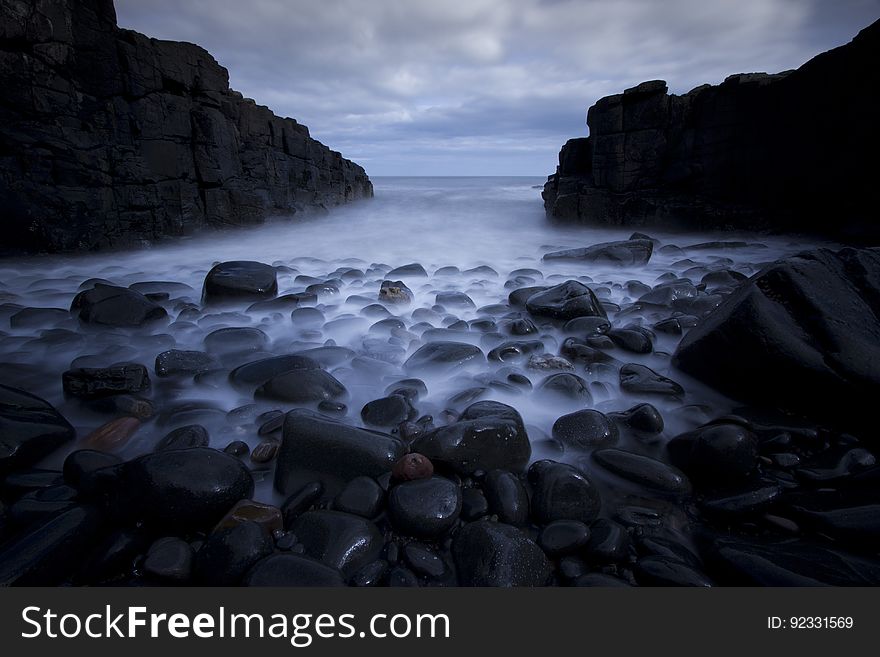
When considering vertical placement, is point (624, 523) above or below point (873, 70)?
below

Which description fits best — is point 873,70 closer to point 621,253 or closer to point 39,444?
point 621,253

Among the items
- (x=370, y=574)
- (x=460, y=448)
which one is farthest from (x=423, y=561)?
(x=460, y=448)

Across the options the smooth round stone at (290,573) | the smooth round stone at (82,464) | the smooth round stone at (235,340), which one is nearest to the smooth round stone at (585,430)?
the smooth round stone at (290,573)

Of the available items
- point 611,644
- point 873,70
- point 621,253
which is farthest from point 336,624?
point 873,70

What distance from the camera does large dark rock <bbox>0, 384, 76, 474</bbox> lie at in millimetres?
1705

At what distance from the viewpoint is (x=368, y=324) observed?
3.57m

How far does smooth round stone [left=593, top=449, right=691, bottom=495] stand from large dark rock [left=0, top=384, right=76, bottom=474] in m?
2.36

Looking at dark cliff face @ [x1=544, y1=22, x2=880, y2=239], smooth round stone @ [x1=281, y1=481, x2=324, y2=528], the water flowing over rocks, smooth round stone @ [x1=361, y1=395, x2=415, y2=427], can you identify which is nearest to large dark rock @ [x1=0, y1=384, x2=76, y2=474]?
the water flowing over rocks

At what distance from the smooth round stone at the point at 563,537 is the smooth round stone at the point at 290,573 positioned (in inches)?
25.9

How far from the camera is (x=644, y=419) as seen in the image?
2.03m

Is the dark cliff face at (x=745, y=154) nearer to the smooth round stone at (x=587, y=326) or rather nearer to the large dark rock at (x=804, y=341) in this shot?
the large dark rock at (x=804, y=341)

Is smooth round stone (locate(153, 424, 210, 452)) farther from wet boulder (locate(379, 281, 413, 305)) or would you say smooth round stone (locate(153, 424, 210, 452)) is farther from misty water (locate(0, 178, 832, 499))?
wet boulder (locate(379, 281, 413, 305))

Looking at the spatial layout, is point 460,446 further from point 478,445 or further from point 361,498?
point 361,498

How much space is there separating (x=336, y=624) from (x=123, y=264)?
6.42 meters
